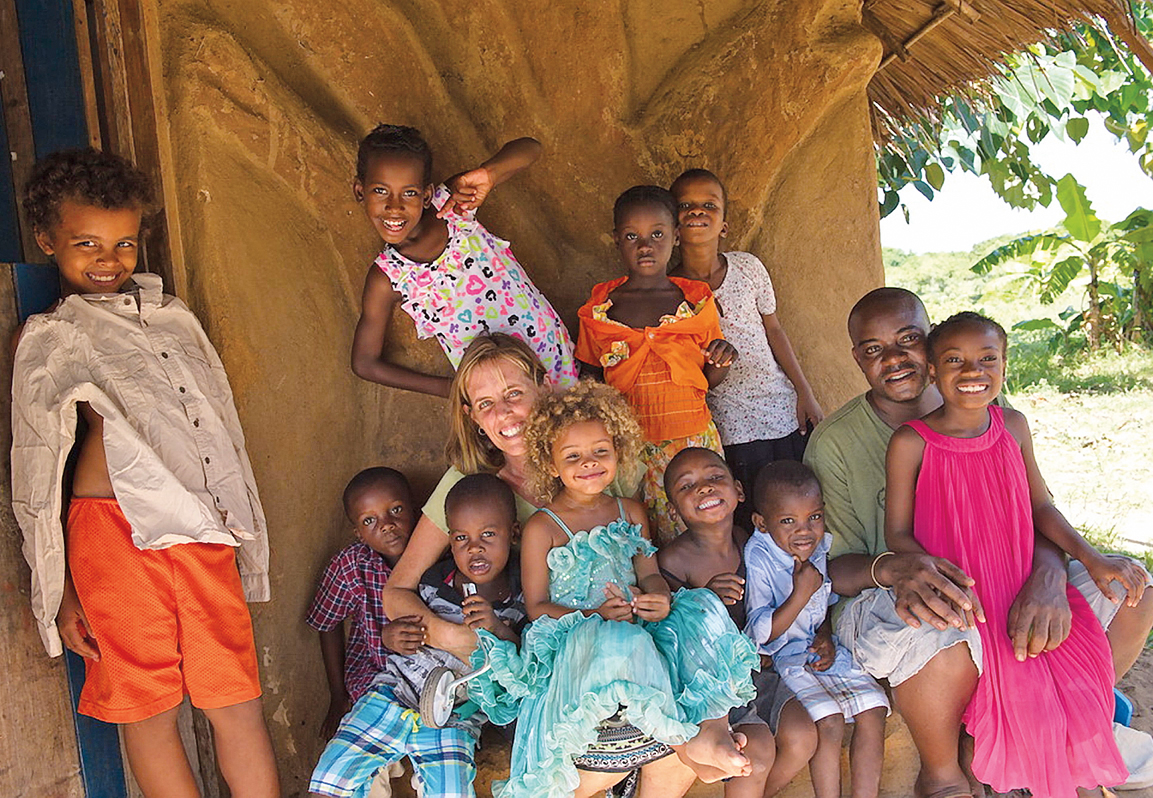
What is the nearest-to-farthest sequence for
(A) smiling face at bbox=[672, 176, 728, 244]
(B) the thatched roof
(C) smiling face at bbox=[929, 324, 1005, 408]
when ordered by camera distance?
(C) smiling face at bbox=[929, 324, 1005, 408] → (A) smiling face at bbox=[672, 176, 728, 244] → (B) the thatched roof

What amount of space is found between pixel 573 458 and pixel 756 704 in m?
0.76

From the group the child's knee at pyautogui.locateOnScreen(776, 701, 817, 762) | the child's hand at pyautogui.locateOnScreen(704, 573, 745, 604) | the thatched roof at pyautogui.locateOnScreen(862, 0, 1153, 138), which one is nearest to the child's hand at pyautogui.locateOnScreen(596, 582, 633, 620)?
the child's hand at pyautogui.locateOnScreen(704, 573, 745, 604)

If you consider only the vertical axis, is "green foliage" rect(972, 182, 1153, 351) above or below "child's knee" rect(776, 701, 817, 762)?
above

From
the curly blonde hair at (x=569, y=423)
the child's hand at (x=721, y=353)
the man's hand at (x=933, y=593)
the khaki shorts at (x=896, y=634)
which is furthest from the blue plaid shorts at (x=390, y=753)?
the child's hand at (x=721, y=353)

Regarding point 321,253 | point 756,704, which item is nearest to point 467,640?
point 756,704

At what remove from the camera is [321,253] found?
3.15 metres

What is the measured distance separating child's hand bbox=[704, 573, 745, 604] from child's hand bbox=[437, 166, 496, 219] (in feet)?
4.15

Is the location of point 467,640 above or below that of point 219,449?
below

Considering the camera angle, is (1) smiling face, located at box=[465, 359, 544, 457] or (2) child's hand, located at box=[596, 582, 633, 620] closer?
(2) child's hand, located at box=[596, 582, 633, 620]

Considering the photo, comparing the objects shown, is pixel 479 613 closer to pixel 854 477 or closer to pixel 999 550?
pixel 854 477

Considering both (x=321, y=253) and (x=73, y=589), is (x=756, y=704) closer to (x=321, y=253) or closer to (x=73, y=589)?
(x=73, y=589)

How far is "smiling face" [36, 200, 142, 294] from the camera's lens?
7.60 ft

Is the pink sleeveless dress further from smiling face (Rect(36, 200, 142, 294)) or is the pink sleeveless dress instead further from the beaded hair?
smiling face (Rect(36, 200, 142, 294))

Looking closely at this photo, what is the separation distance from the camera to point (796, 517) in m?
2.55
